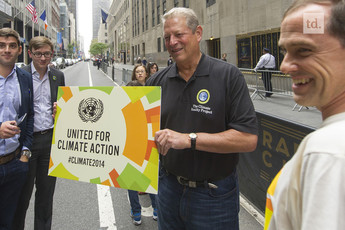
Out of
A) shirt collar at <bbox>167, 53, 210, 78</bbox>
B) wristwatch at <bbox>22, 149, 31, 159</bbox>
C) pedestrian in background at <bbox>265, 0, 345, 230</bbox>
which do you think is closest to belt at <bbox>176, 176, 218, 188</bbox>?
shirt collar at <bbox>167, 53, 210, 78</bbox>

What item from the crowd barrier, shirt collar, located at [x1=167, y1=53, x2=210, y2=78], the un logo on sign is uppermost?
the crowd barrier

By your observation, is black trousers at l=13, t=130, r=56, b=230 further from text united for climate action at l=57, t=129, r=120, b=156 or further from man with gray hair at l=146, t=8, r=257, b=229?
man with gray hair at l=146, t=8, r=257, b=229

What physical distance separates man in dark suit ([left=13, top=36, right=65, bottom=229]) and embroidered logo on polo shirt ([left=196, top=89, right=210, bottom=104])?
1979 millimetres

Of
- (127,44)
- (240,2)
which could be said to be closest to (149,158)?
(240,2)

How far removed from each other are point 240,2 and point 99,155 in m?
21.7

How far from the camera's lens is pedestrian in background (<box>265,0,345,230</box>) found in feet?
2.39

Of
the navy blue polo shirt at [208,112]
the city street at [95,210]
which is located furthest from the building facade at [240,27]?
the navy blue polo shirt at [208,112]

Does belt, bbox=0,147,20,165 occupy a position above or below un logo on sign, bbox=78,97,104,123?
below

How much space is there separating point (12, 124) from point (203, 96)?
180cm

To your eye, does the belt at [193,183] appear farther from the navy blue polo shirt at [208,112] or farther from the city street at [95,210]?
the city street at [95,210]

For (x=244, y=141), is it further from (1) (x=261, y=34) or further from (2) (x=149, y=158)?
(1) (x=261, y=34)

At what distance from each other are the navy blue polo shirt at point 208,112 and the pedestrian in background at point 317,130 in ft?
3.12

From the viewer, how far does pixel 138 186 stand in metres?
2.15

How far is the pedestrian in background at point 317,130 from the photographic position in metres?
0.73
